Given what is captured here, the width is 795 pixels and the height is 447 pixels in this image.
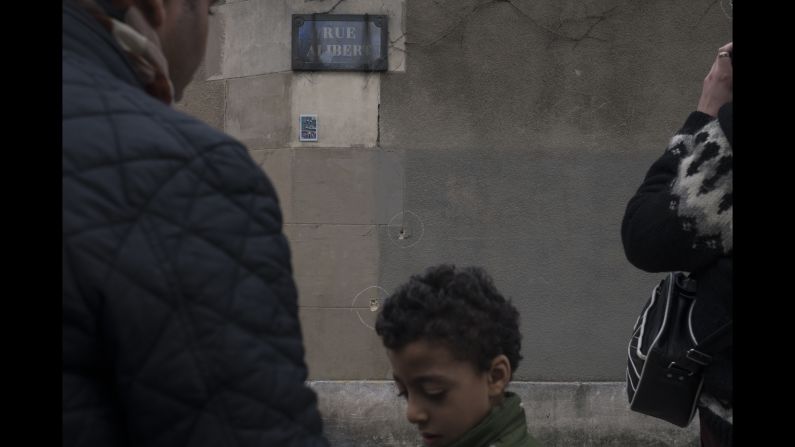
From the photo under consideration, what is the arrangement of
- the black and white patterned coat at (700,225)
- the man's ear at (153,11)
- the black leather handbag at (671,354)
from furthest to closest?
the black leather handbag at (671,354)
the black and white patterned coat at (700,225)
the man's ear at (153,11)

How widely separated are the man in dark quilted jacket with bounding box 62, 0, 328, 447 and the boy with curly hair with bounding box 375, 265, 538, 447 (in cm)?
102

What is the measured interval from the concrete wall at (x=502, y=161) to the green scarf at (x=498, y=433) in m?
4.41

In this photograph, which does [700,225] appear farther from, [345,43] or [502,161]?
[345,43]

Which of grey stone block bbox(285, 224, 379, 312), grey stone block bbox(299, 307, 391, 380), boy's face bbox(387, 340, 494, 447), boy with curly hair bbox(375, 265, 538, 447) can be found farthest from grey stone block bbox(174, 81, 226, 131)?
boy's face bbox(387, 340, 494, 447)

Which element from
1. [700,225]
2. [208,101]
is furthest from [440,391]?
[208,101]

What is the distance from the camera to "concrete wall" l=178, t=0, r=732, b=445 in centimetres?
668

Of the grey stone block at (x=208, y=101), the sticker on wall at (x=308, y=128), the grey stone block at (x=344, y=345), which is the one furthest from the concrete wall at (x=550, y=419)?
the grey stone block at (x=208, y=101)

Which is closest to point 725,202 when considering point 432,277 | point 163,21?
point 432,277

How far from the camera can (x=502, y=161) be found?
672 centimetres

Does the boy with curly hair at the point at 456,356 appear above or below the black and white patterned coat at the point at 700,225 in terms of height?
below

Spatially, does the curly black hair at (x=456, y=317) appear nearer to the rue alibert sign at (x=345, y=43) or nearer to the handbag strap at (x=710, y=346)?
the handbag strap at (x=710, y=346)

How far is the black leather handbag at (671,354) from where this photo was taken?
88.0 inches

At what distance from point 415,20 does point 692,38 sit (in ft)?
6.45

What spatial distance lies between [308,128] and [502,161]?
1.40 metres
